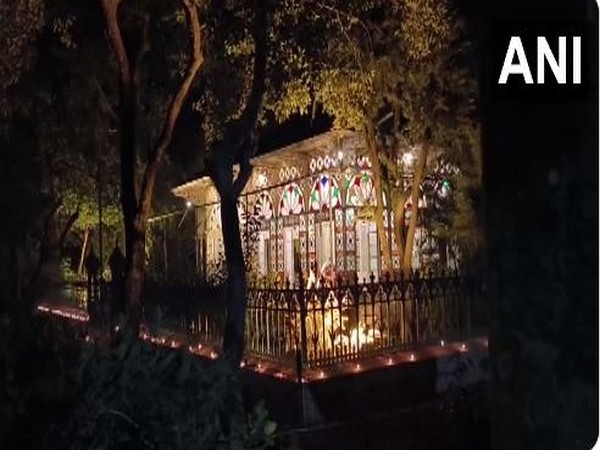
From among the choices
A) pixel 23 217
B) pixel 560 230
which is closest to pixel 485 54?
pixel 560 230

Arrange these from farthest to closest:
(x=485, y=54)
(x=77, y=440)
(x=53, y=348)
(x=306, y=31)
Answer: (x=306, y=31)
(x=53, y=348)
(x=77, y=440)
(x=485, y=54)

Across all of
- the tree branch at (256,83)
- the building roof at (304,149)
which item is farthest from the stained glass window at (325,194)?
the tree branch at (256,83)

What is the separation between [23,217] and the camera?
23.1m

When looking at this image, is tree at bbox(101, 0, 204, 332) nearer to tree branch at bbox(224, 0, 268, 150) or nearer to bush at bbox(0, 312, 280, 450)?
tree branch at bbox(224, 0, 268, 150)

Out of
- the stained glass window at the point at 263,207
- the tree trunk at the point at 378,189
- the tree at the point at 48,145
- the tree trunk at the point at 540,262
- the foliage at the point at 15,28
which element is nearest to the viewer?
the tree trunk at the point at 540,262

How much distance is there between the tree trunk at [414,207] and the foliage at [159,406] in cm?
1136

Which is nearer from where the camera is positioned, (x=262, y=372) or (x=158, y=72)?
(x=262, y=372)

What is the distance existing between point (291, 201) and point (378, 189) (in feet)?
24.9

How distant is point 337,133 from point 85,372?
1362 cm

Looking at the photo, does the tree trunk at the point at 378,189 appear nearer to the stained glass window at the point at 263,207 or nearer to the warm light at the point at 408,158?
the warm light at the point at 408,158

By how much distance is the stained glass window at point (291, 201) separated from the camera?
23.0 metres

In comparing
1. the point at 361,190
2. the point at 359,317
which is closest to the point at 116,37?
the point at 359,317

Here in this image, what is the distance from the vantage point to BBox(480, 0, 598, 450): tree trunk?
3670mm

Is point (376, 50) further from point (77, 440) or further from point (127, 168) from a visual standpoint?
point (77, 440)
